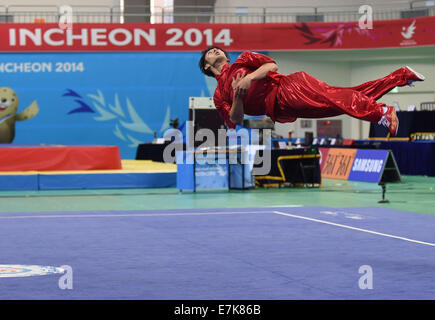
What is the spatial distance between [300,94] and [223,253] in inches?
103

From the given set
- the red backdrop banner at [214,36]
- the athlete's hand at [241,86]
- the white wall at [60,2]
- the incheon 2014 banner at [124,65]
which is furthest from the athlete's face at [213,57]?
the white wall at [60,2]

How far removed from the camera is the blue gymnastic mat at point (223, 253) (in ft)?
19.9

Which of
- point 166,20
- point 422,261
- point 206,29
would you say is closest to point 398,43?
point 206,29

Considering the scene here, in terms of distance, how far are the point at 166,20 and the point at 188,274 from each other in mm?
24695

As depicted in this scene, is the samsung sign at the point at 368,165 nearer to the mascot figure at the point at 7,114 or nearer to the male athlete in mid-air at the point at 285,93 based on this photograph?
the mascot figure at the point at 7,114

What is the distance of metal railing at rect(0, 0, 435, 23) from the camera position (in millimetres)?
28000

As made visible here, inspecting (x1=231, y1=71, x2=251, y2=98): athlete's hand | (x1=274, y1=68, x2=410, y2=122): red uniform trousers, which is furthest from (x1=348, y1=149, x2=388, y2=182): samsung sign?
(x1=231, y1=71, x2=251, y2=98): athlete's hand

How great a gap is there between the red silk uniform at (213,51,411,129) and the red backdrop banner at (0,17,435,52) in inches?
768

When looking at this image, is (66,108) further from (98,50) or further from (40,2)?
(40,2)

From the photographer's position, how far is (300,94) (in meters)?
6.28

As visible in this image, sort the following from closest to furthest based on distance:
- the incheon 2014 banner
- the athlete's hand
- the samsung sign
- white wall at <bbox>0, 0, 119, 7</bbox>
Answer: the athlete's hand
the samsung sign
the incheon 2014 banner
white wall at <bbox>0, 0, 119, 7</bbox>

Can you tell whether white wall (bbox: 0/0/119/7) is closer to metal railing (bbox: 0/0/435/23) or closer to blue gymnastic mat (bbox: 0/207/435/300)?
metal railing (bbox: 0/0/435/23)

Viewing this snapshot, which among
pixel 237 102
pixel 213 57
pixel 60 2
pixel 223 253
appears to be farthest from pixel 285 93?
pixel 60 2

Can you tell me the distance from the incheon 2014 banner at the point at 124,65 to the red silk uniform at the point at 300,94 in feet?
63.4
